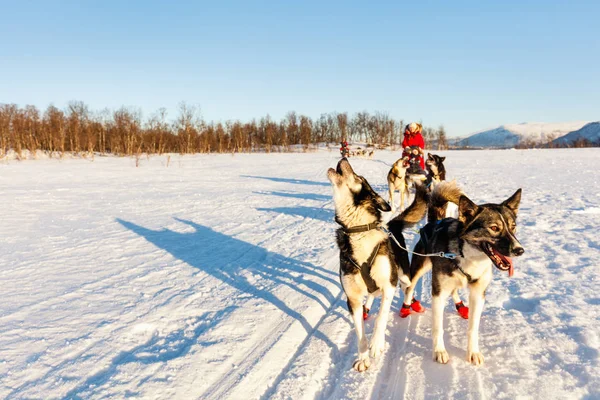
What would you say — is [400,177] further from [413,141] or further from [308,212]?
[308,212]

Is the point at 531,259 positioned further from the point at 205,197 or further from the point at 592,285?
the point at 205,197

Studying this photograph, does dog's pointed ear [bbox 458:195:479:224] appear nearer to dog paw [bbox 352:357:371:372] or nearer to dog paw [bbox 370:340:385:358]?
dog paw [bbox 370:340:385:358]

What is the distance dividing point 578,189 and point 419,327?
43.6 ft

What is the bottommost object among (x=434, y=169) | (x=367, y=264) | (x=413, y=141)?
(x=367, y=264)

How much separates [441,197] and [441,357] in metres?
1.54

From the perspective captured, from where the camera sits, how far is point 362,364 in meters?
3.03

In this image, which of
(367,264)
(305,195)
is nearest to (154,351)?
(367,264)

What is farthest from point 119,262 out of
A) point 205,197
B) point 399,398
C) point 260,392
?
point 205,197

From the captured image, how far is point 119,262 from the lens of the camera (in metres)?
6.28

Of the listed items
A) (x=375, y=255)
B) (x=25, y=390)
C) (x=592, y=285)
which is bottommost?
(x=25, y=390)

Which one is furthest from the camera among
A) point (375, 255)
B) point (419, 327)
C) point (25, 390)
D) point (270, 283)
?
point (270, 283)

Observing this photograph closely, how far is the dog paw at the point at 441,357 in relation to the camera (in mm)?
3041

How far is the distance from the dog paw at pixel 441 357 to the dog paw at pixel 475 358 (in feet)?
0.56

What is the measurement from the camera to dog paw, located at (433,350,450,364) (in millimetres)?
3041
